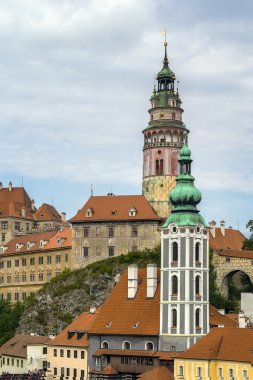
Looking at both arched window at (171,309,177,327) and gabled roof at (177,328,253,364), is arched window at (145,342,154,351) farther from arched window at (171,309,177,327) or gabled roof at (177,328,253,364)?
gabled roof at (177,328,253,364)

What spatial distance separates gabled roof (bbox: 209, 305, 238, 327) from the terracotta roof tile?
323 inches

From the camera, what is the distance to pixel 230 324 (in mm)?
74875

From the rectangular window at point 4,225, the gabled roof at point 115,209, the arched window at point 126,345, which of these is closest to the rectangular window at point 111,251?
the gabled roof at point 115,209

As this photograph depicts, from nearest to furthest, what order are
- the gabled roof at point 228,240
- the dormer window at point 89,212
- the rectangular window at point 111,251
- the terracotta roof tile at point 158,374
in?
the terracotta roof tile at point 158,374 < the gabled roof at point 228,240 < the rectangular window at point 111,251 < the dormer window at point 89,212

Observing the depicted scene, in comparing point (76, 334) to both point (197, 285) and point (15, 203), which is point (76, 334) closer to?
point (197, 285)

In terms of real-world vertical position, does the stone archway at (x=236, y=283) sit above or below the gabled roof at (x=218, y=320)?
above

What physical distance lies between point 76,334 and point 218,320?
12366 mm

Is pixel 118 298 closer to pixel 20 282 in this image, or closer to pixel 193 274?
pixel 193 274

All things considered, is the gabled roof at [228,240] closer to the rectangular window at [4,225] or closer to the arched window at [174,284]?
the arched window at [174,284]

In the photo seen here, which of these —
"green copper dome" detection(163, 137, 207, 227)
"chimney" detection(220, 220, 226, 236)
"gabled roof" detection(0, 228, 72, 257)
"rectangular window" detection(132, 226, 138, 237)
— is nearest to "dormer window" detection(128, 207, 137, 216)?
"rectangular window" detection(132, 226, 138, 237)

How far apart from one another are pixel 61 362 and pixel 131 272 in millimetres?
10438

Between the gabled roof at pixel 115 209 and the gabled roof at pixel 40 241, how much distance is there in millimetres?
5057

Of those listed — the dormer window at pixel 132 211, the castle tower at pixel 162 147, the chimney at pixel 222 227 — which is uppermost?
the castle tower at pixel 162 147

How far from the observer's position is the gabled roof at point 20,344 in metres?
85.1
